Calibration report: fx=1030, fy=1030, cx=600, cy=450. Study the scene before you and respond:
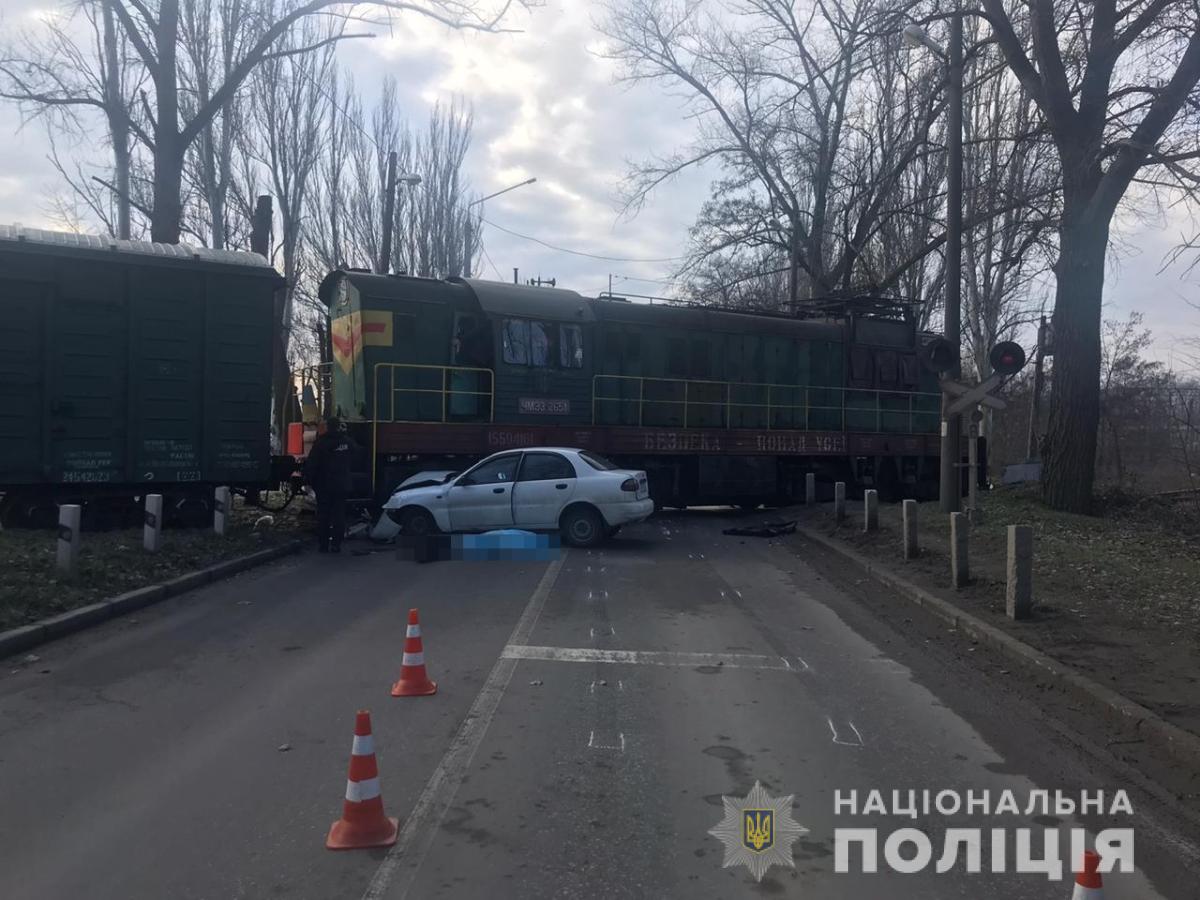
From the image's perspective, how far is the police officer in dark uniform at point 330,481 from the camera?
15547 millimetres

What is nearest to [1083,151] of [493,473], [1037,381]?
[493,473]

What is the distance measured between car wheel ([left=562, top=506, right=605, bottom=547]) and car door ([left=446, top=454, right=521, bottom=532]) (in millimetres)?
932

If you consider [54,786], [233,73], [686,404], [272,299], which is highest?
[233,73]

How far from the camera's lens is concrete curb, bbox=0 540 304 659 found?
351 inches

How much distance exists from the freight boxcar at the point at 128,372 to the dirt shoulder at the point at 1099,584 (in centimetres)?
1011

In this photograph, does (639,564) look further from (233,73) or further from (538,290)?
(233,73)

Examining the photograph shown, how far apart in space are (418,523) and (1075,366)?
36.0ft

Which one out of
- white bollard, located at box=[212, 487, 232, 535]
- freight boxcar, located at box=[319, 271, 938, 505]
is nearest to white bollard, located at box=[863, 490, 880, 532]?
freight boxcar, located at box=[319, 271, 938, 505]

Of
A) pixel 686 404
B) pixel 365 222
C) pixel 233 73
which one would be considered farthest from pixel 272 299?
pixel 365 222

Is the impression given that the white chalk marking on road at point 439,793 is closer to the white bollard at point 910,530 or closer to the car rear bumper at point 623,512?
the white bollard at point 910,530

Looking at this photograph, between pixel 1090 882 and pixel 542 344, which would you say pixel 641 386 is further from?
pixel 1090 882

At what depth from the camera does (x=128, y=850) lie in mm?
4781

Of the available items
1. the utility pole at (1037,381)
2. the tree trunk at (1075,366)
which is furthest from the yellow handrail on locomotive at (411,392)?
the utility pole at (1037,381)

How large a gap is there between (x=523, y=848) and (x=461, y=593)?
7499 millimetres
